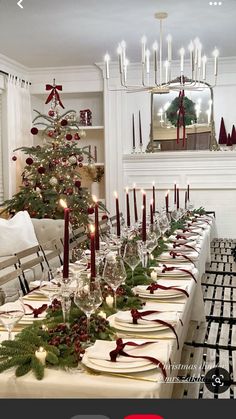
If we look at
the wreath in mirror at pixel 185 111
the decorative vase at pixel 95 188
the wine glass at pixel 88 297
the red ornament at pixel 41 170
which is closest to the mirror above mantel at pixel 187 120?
the wreath in mirror at pixel 185 111

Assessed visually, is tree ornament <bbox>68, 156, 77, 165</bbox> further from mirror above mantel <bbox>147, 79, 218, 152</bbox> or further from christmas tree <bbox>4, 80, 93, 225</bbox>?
mirror above mantel <bbox>147, 79, 218, 152</bbox>

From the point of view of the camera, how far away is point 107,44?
5.24 meters

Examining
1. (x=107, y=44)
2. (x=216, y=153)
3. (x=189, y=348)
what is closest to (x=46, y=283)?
(x=189, y=348)

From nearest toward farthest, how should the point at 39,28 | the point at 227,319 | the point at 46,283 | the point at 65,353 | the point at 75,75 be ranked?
the point at 65,353
the point at 46,283
the point at 227,319
the point at 39,28
the point at 75,75

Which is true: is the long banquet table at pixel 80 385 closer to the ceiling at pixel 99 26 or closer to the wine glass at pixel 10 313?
the wine glass at pixel 10 313

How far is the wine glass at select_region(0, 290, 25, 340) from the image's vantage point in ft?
4.45

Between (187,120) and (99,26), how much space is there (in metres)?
2.24

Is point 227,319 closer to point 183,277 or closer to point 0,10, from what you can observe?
point 183,277

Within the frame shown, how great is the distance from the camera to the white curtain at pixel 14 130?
593 centimetres

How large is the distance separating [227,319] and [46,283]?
1.07m

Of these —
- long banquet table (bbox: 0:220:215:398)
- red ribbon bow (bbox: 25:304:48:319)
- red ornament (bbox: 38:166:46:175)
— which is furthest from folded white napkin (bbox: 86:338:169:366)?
red ornament (bbox: 38:166:46:175)

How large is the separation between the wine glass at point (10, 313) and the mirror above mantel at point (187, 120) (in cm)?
510

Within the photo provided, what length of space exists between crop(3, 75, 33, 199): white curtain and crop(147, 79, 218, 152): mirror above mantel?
1.62 metres

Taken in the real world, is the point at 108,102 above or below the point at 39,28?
below
